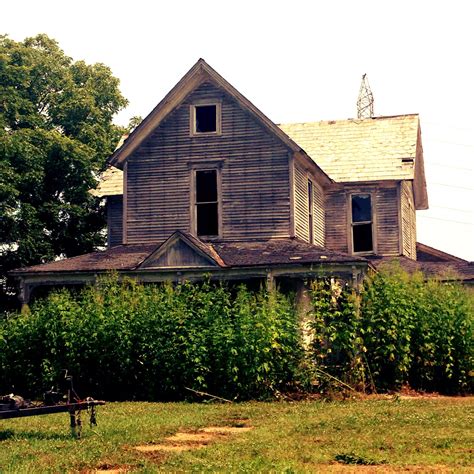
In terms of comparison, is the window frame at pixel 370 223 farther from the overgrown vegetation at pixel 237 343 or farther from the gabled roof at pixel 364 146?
the overgrown vegetation at pixel 237 343

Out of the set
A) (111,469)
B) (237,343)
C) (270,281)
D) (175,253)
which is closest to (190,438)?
(111,469)

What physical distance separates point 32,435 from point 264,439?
3.82 m

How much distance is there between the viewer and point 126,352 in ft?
66.6

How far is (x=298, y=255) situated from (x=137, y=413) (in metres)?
8.95

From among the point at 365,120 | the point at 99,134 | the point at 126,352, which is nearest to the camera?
the point at 126,352

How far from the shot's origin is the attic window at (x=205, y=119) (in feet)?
96.1

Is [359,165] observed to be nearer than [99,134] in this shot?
Yes

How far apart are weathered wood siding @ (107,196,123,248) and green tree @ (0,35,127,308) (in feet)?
10.6

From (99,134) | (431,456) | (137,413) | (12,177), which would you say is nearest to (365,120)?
(99,134)

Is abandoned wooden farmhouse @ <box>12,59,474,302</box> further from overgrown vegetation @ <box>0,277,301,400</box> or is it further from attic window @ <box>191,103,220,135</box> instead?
overgrown vegetation @ <box>0,277,301,400</box>

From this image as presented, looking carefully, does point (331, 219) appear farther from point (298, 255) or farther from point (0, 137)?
point (0, 137)

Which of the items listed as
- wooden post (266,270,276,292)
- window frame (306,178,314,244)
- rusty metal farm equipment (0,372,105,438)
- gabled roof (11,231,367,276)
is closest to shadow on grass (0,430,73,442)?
rusty metal farm equipment (0,372,105,438)

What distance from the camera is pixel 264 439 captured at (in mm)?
13312

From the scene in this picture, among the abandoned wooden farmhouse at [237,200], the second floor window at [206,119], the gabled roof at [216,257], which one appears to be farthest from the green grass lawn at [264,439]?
the second floor window at [206,119]
